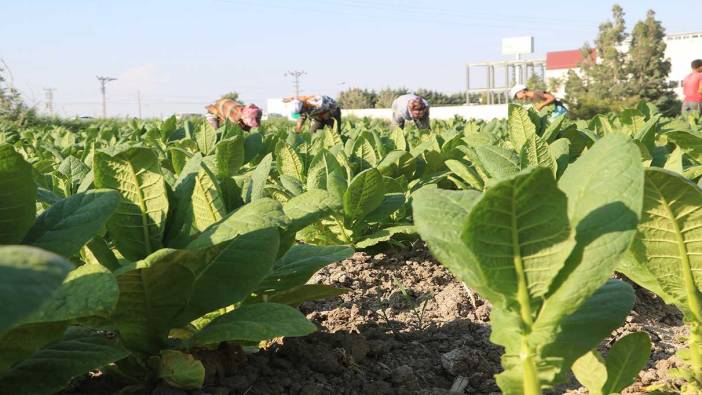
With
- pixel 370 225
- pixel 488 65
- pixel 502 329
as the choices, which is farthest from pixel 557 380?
pixel 488 65

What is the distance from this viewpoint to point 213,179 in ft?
4.98

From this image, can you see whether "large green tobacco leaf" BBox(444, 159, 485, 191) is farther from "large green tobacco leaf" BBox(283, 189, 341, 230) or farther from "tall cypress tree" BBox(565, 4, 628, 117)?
"tall cypress tree" BBox(565, 4, 628, 117)

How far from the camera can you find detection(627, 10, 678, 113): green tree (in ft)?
164

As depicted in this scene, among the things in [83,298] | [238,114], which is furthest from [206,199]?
[238,114]

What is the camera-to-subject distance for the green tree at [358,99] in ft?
227

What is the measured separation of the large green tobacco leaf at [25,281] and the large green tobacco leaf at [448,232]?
0.52 m

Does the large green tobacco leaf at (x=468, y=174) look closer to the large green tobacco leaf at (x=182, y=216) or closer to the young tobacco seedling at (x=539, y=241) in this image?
the large green tobacco leaf at (x=182, y=216)

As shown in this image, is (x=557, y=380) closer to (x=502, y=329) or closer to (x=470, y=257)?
(x=502, y=329)

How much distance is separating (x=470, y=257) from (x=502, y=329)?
139mm

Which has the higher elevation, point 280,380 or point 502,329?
point 502,329

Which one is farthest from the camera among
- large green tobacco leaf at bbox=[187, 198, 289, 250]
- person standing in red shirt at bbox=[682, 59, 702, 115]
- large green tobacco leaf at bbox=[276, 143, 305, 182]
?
person standing in red shirt at bbox=[682, 59, 702, 115]

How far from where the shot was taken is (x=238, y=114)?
1237 cm

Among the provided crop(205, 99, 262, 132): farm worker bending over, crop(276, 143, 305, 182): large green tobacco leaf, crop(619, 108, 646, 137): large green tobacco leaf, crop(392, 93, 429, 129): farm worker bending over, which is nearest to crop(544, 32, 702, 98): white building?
crop(392, 93, 429, 129): farm worker bending over

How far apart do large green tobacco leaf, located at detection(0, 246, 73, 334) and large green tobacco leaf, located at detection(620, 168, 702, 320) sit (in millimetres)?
890
